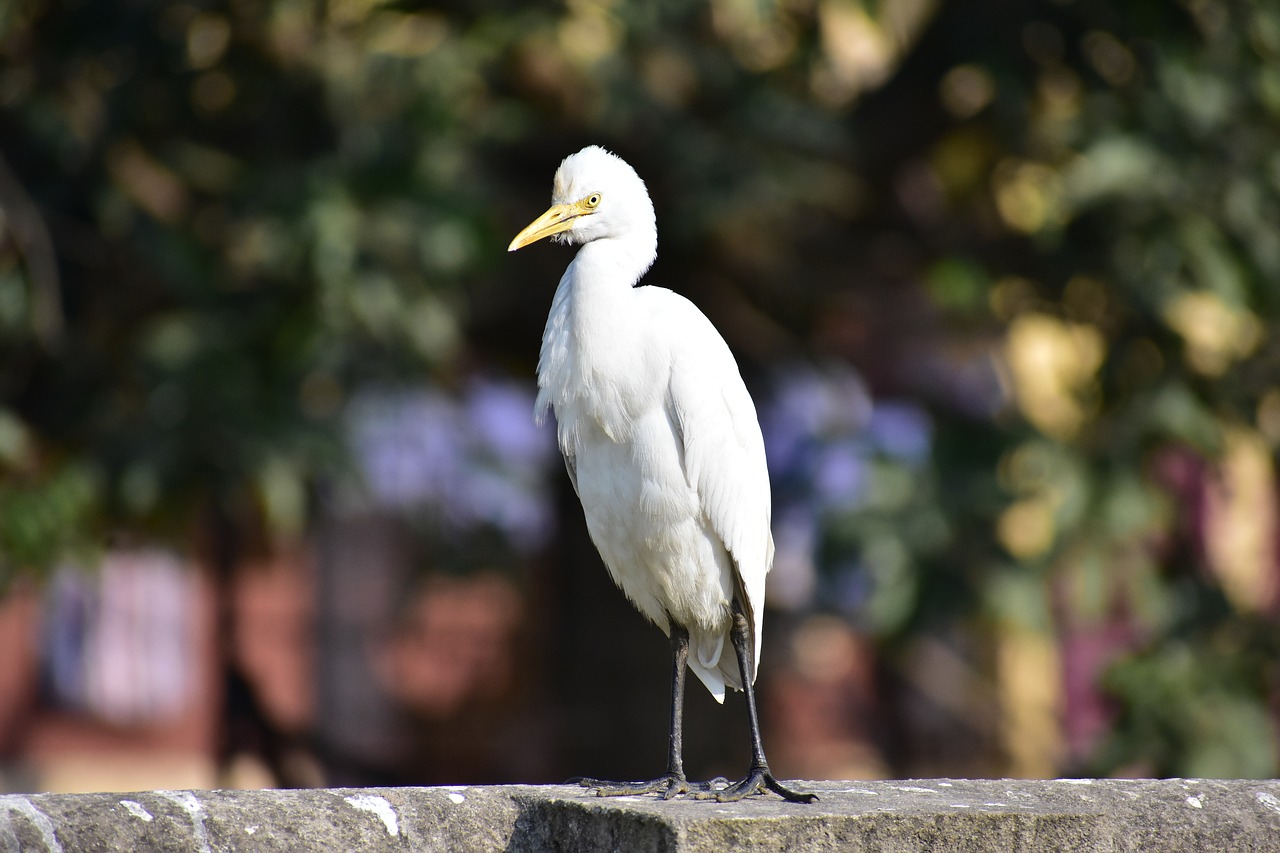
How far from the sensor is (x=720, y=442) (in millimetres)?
2525

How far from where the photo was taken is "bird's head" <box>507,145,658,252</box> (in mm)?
2521

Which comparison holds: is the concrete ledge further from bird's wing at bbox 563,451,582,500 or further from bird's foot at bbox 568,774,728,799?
bird's wing at bbox 563,451,582,500

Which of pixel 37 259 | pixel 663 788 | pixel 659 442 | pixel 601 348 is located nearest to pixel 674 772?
pixel 663 788

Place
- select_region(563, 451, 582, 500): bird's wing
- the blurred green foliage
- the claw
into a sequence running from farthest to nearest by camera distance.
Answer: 1. the blurred green foliage
2. select_region(563, 451, 582, 500): bird's wing
3. the claw

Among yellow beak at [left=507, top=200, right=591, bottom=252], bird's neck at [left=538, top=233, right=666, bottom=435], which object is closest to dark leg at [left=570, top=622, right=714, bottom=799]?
bird's neck at [left=538, top=233, right=666, bottom=435]

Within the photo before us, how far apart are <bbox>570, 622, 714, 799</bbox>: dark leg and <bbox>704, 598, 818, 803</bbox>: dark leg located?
0.06 m

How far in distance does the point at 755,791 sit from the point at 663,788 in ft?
0.54

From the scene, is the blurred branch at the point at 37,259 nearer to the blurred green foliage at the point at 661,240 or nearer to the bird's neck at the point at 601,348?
the blurred green foliage at the point at 661,240

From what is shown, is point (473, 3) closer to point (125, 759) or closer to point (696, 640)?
point (696, 640)

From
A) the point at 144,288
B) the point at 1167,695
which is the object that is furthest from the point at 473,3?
the point at 1167,695

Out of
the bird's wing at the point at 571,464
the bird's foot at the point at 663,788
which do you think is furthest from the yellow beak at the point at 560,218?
the bird's foot at the point at 663,788

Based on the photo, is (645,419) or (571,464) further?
(571,464)

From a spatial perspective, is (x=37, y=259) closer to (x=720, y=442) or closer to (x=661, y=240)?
(x=661, y=240)

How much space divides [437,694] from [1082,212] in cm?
477
